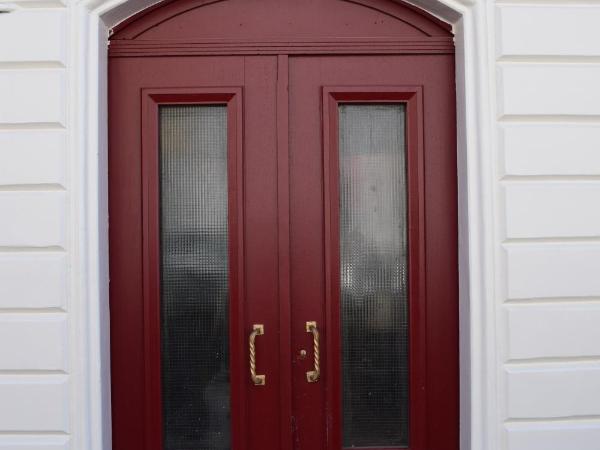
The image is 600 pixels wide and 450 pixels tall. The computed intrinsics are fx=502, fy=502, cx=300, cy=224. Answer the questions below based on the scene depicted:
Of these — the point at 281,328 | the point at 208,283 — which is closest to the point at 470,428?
the point at 281,328

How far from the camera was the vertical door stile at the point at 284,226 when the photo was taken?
2.52m

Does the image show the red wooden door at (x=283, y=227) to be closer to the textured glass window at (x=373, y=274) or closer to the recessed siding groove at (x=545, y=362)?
the textured glass window at (x=373, y=274)

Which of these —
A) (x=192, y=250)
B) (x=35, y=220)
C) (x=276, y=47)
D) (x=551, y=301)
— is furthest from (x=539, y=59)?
(x=35, y=220)

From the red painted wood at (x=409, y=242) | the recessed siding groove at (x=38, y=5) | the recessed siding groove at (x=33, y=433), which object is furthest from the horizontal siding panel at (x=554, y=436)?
the recessed siding groove at (x=38, y=5)

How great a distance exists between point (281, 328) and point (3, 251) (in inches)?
53.2

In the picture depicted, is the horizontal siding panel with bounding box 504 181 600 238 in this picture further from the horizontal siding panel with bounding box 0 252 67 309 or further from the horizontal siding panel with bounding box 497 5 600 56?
the horizontal siding panel with bounding box 0 252 67 309

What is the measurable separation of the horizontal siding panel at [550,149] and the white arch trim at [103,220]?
0.09 m

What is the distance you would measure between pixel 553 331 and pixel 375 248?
0.91 m

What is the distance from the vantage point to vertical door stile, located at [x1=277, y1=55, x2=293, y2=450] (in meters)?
2.52

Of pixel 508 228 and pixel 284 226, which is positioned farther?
pixel 284 226

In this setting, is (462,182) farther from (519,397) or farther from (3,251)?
(3,251)

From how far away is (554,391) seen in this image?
235 cm

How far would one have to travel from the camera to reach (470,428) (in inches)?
94.4

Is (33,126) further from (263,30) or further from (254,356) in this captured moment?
(254,356)
